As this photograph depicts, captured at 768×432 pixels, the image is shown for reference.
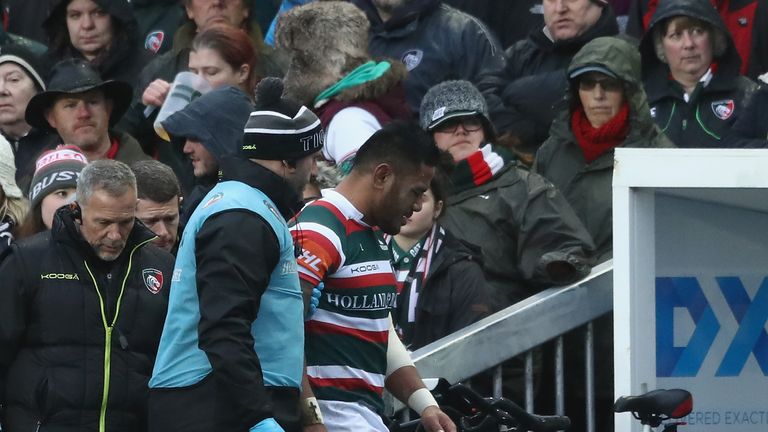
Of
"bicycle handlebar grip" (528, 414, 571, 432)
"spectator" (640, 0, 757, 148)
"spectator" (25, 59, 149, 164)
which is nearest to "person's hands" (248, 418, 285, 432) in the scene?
"bicycle handlebar grip" (528, 414, 571, 432)

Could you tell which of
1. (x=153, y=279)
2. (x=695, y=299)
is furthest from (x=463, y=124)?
(x=153, y=279)

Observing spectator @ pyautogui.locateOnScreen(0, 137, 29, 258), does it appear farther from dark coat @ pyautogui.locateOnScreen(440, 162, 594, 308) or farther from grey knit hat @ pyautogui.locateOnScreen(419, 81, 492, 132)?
grey knit hat @ pyautogui.locateOnScreen(419, 81, 492, 132)

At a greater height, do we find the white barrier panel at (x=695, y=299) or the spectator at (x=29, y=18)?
the spectator at (x=29, y=18)

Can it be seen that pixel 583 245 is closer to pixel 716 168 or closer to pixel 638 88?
pixel 638 88

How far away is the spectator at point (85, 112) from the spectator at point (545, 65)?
6.45ft

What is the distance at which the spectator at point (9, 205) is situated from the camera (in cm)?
638

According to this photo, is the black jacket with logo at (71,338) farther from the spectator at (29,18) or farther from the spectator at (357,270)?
the spectator at (29,18)

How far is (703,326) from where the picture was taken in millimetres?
5629

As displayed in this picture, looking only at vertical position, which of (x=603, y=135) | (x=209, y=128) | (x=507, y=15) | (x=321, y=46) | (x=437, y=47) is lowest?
(x=209, y=128)

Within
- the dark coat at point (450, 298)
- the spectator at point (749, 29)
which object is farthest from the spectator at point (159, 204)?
the spectator at point (749, 29)

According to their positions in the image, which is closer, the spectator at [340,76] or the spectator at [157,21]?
the spectator at [340,76]

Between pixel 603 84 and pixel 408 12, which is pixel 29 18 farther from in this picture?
pixel 603 84

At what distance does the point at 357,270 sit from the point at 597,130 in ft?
8.75

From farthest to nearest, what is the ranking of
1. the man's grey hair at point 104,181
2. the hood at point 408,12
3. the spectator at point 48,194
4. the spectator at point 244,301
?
the hood at point 408,12
the spectator at point 48,194
the man's grey hair at point 104,181
the spectator at point 244,301
